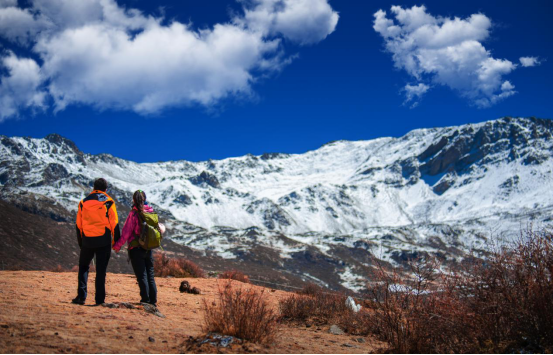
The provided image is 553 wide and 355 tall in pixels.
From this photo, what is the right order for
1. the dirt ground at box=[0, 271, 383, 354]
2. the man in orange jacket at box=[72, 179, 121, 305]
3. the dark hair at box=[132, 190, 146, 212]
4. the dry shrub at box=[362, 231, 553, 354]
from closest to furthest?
1. the dirt ground at box=[0, 271, 383, 354]
2. the dry shrub at box=[362, 231, 553, 354]
3. the man in orange jacket at box=[72, 179, 121, 305]
4. the dark hair at box=[132, 190, 146, 212]

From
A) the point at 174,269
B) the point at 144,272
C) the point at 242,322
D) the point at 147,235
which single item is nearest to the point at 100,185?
the point at 147,235

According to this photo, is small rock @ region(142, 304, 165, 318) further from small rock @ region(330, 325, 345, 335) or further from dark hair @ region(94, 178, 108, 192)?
small rock @ region(330, 325, 345, 335)

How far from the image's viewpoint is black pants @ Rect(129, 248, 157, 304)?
7.14m

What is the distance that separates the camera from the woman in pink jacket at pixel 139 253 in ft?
23.4

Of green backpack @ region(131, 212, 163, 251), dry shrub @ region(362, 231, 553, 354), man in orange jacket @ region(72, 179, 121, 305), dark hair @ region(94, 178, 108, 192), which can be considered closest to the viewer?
dry shrub @ region(362, 231, 553, 354)

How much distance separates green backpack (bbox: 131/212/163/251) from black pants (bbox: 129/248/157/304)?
112mm

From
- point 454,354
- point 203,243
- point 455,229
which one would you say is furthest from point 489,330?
point 455,229

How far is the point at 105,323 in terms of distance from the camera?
546cm

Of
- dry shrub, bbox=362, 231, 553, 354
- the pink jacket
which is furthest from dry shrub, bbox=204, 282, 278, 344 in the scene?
the pink jacket

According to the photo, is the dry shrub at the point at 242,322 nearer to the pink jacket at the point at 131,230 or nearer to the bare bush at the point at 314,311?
the pink jacket at the point at 131,230

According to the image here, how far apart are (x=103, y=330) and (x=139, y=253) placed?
215 cm

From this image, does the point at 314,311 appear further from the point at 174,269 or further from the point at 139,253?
the point at 174,269

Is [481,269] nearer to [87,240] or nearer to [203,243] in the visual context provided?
[87,240]

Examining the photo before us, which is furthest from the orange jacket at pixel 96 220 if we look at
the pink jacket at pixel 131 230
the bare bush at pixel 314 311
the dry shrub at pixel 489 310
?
the dry shrub at pixel 489 310
